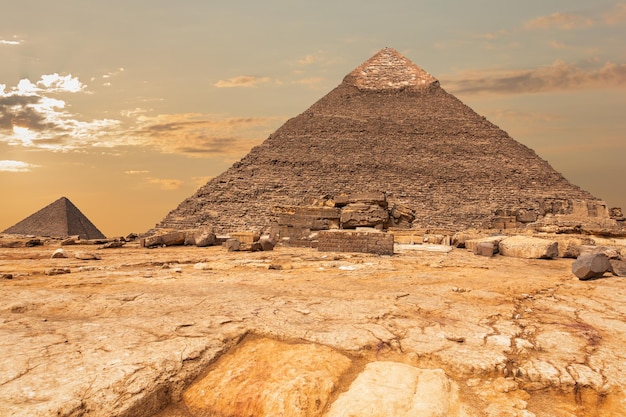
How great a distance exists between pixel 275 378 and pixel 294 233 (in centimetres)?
925

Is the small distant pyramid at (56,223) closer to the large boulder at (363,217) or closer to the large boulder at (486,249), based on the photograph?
the large boulder at (363,217)

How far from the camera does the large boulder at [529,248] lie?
754 centimetres

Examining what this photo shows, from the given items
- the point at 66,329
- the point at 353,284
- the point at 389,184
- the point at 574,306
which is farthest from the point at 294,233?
the point at 389,184

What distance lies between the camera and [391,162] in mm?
76375

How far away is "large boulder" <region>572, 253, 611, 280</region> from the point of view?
4781 millimetres

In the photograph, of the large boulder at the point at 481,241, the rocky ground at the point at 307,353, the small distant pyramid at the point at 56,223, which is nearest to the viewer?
the rocky ground at the point at 307,353

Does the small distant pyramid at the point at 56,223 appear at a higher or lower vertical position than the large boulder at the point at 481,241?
higher

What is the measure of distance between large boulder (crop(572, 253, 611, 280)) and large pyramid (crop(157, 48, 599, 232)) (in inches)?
2037

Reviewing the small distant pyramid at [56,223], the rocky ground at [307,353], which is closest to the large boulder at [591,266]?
the rocky ground at [307,353]

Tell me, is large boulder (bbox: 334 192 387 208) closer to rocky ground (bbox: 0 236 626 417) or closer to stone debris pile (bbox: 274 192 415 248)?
stone debris pile (bbox: 274 192 415 248)

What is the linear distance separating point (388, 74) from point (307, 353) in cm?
9214

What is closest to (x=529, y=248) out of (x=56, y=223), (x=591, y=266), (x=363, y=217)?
(x=591, y=266)

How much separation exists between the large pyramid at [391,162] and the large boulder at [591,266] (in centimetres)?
5173

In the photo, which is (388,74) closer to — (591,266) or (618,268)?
(618,268)
